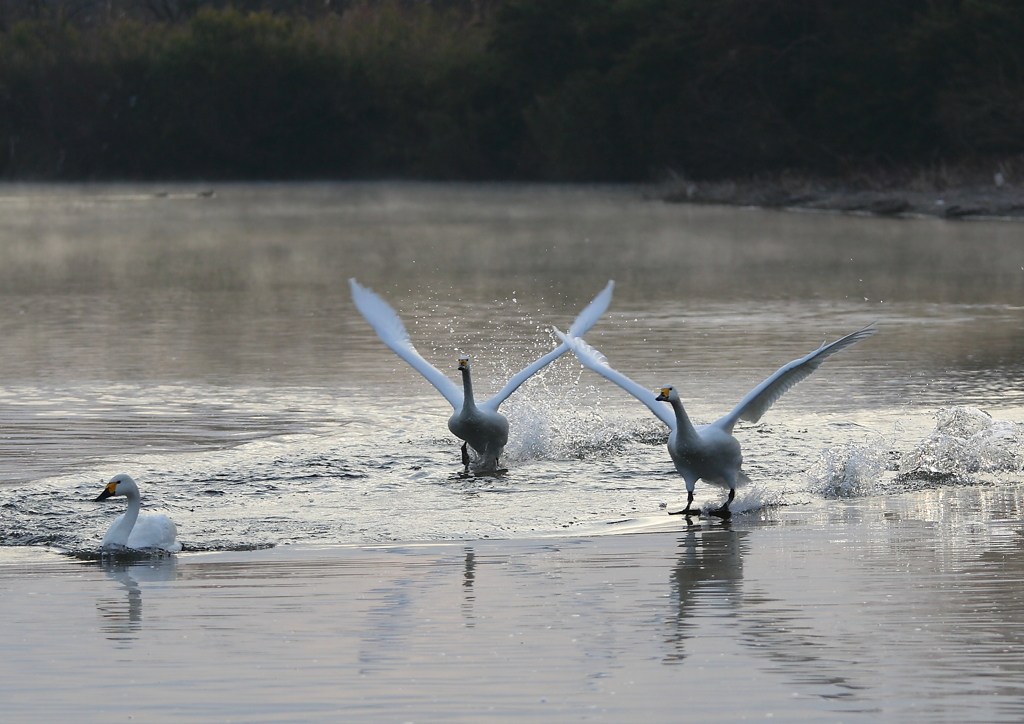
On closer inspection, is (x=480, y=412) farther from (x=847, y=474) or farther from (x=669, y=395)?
(x=847, y=474)

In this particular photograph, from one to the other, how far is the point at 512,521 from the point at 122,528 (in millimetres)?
1960

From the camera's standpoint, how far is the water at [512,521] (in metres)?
5.86

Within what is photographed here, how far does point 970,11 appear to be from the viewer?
173 feet

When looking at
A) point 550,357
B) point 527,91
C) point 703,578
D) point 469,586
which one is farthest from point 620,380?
point 527,91

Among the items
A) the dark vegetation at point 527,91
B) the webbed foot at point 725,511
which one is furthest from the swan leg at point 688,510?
the dark vegetation at point 527,91

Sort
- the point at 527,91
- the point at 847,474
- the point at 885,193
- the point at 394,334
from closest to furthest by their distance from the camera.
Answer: the point at 847,474
the point at 394,334
the point at 885,193
the point at 527,91

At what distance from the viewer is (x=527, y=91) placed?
7569 cm

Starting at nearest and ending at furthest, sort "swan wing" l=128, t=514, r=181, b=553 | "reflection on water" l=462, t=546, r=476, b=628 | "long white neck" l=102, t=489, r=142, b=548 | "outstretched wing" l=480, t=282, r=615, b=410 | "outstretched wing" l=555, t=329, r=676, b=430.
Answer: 1. "reflection on water" l=462, t=546, r=476, b=628
2. "swan wing" l=128, t=514, r=181, b=553
3. "long white neck" l=102, t=489, r=142, b=548
4. "outstretched wing" l=555, t=329, r=676, b=430
5. "outstretched wing" l=480, t=282, r=615, b=410

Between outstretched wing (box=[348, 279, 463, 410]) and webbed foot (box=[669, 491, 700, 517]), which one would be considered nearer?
webbed foot (box=[669, 491, 700, 517])

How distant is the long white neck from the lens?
318 inches

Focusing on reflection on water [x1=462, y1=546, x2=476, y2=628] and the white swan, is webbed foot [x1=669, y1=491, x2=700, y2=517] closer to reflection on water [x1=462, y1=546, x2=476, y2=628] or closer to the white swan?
reflection on water [x1=462, y1=546, x2=476, y2=628]

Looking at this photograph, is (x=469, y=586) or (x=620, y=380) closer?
(x=469, y=586)

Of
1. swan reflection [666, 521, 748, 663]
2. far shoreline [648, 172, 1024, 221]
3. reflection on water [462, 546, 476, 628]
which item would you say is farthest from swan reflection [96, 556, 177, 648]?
far shoreline [648, 172, 1024, 221]

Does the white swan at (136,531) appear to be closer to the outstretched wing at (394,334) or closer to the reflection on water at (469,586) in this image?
the reflection on water at (469,586)
